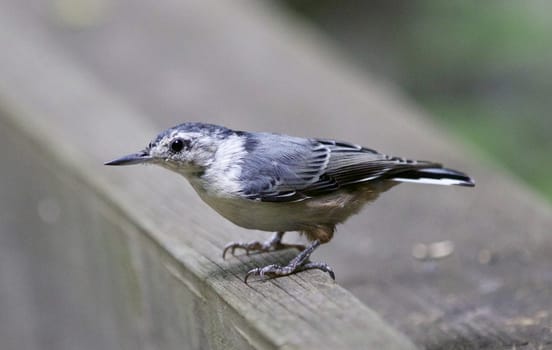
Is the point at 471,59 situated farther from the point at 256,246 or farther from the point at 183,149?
the point at 183,149

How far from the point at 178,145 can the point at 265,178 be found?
0.28 metres

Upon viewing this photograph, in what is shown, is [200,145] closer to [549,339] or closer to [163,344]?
[163,344]

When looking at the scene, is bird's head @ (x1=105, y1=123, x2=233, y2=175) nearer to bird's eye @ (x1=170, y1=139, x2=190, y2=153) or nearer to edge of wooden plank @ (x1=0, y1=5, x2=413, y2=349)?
bird's eye @ (x1=170, y1=139, x2=190, y2=153)

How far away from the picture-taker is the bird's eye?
9.27 ft

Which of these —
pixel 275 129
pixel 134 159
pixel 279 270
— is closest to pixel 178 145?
pixel 134 159

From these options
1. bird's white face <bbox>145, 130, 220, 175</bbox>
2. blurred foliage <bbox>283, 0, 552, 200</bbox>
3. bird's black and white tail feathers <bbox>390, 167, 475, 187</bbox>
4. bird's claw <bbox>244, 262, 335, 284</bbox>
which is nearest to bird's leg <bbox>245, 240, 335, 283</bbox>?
bird's claw <bbox>244, 262, 335, 284</bbox>

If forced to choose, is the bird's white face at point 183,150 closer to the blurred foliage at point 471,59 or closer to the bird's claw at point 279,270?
the bird's claw at point 279,270

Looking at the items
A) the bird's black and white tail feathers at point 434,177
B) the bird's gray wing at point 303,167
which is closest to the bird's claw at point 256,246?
the bird's gray wing at point 303,167

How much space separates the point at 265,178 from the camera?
2.82m

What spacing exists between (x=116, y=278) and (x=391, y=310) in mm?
946

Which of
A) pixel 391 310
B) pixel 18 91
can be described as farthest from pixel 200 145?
pixel 18 91

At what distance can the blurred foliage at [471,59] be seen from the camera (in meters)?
6.98

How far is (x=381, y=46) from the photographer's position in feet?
28.8

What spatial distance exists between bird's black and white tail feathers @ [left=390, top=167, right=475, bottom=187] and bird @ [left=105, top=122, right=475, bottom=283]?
147 mm
